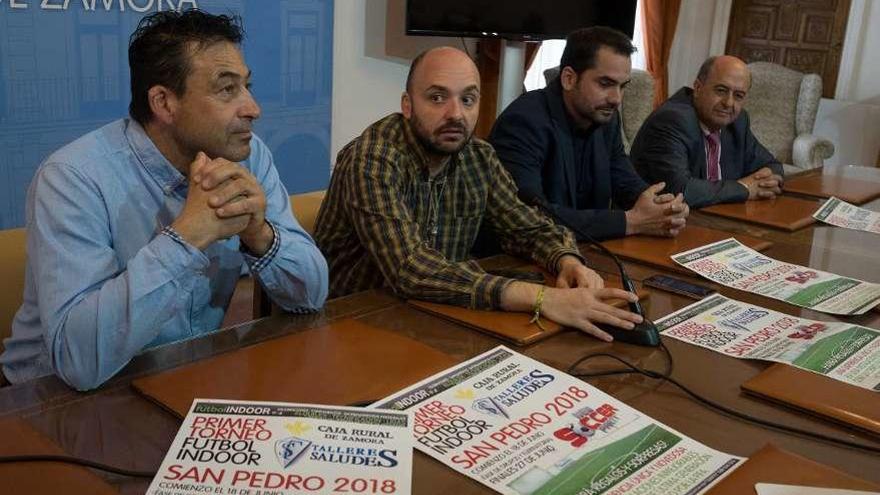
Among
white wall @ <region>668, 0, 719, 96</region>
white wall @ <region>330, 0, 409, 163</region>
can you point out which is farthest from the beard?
white wall @ <region>668, 0, 719, 96</region>

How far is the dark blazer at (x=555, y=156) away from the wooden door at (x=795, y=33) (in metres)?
3.54

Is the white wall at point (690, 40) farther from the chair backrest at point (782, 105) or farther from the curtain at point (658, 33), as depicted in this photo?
the chair backrest at point (782, 105)

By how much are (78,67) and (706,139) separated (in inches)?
84.7

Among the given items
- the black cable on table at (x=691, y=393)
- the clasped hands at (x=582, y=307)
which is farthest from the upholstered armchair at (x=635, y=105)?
the black cable on table at (x=691, y=393)

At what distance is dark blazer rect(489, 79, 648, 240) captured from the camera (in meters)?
2.30

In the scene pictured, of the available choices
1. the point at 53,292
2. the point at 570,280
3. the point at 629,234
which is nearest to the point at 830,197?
the point at 629,234

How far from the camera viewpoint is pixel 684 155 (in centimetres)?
280

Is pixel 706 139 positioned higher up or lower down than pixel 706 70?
lower down

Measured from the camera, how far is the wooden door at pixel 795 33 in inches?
213

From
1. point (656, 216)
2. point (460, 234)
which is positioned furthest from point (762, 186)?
point (460, 234)

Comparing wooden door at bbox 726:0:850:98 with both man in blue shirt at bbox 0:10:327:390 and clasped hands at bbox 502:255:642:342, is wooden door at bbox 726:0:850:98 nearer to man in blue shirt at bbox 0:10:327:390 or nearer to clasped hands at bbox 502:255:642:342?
clasped hands at bbox 502:255:642:342

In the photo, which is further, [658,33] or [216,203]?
[658,33]

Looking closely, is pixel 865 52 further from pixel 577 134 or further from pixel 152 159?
pixel 152 159

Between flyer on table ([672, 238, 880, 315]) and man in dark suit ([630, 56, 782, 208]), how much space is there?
2.32ft
